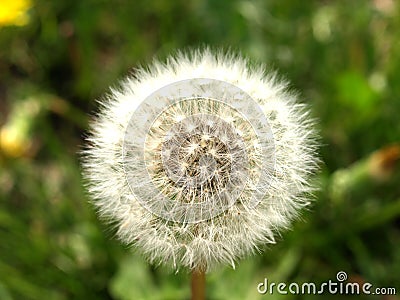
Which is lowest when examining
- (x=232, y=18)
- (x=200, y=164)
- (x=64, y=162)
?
(x=200, y=164)

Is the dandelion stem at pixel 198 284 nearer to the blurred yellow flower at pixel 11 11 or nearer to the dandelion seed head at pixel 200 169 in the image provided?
the dandelion seed head at pixel 200 169

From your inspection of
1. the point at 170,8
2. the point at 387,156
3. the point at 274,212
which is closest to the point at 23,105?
the point at 170,8

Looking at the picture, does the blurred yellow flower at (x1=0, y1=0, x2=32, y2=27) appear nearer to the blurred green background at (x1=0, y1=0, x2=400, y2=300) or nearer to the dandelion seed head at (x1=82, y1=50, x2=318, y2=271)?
the blurred green background at (x1=0, y1=0, x2=400, y2=300)

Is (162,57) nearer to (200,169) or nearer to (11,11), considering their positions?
(11,11)

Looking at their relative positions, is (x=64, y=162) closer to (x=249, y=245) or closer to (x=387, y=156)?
(x=387, y=156)

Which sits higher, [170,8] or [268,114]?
[170,8]

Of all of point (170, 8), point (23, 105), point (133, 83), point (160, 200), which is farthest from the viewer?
point (170, 8)

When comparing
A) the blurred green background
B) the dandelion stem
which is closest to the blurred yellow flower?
the blurred green background

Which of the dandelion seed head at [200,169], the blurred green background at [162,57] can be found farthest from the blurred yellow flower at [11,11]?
the dandelion seed head at [200,169]
